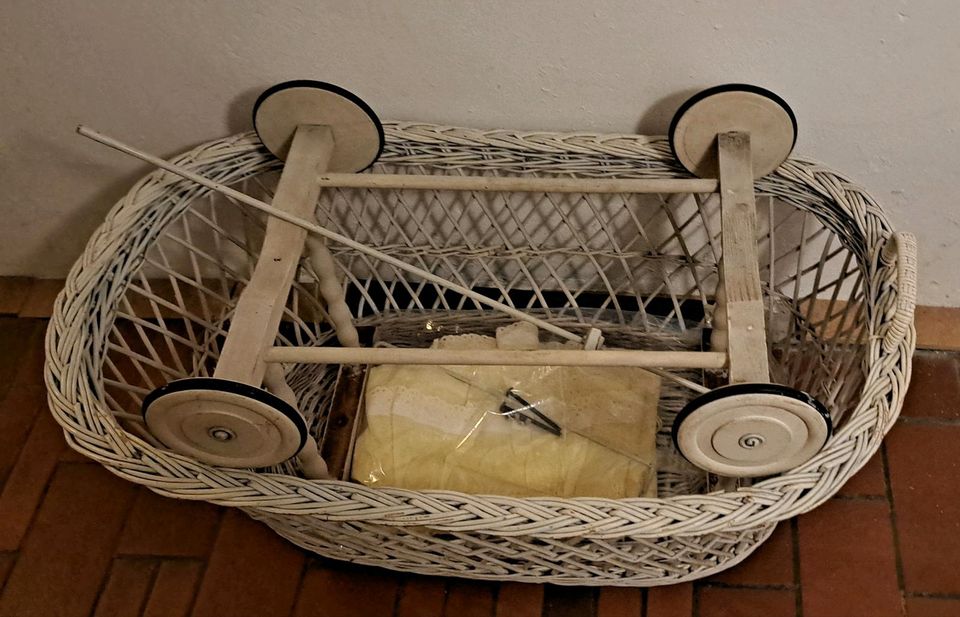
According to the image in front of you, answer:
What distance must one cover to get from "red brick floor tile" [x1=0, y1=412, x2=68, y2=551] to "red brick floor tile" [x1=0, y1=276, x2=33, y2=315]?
217mm

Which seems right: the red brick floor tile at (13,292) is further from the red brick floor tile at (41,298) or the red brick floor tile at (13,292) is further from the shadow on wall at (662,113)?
the shadow on wall at (662,113)

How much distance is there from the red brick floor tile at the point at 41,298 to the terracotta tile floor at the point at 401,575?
0.26 meters

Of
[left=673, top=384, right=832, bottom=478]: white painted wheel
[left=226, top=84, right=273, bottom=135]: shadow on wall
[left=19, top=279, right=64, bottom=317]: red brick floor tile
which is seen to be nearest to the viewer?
[left=673, top=384, right=832, bottom=478]: white painted wheel

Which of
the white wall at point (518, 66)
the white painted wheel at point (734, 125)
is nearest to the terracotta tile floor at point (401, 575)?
the white wall at point (518, 66)

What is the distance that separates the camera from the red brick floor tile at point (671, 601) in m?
1.01

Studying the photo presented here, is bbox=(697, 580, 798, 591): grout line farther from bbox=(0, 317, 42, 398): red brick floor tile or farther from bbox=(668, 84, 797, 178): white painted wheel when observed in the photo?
bbox=(0, 317, 42, 398): red brick floor tile

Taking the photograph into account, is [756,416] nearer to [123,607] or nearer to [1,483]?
[123,607]

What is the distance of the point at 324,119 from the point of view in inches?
36.8

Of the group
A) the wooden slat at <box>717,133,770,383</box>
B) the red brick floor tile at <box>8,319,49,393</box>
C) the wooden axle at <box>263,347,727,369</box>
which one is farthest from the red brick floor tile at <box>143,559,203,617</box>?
the wooden slat at <box>717,133,770,383</box>

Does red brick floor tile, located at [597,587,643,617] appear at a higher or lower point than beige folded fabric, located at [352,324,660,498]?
lower

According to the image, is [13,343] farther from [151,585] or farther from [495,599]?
[495,599]

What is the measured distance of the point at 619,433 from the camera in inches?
39.4

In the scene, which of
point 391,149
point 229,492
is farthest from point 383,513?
point 391,149

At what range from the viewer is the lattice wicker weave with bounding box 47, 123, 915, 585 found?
0.76 m
